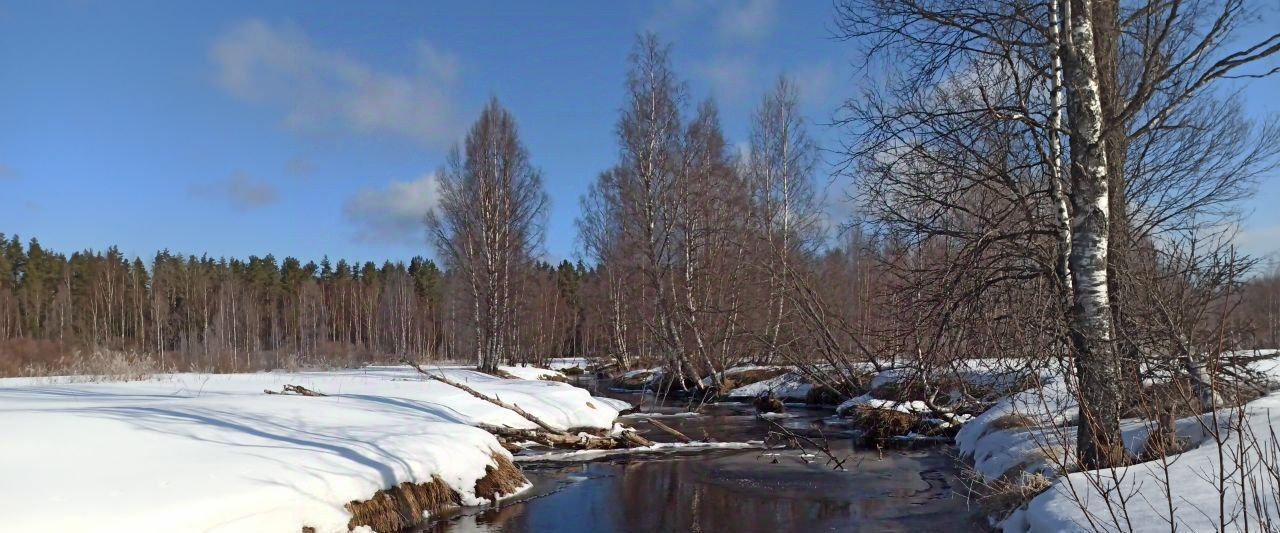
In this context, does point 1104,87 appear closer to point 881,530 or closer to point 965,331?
point 965,331

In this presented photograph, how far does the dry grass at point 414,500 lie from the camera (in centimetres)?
692

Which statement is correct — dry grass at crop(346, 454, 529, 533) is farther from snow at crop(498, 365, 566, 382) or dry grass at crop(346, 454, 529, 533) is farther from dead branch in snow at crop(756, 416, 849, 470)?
snow at crop(498, 365, 566, 382)

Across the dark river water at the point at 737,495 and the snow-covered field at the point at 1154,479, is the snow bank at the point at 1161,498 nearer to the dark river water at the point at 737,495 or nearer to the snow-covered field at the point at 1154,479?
the snow-covered field at the point at 1154,479

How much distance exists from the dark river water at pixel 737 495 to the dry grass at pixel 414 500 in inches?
8.5

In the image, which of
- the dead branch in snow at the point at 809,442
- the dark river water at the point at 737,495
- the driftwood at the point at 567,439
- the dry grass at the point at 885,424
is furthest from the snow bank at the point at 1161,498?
the dry grass at the point at 885,424

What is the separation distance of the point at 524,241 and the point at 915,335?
19923 millimetres

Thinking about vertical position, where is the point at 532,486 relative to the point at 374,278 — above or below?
below

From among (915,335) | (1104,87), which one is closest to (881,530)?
(915,335)

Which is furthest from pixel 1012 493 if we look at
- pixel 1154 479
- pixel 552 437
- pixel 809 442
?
pixel 552 437

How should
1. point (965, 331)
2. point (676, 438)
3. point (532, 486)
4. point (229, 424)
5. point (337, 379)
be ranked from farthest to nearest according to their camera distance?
point (337, 379)
point (676, 438)
point (532, 486)
point (229, 424)
point (965, 331)

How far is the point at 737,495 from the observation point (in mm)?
9023

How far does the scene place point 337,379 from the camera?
16.6 m

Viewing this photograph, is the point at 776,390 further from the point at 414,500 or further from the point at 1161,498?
the point at 1161,498

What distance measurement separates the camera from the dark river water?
7.70 meters
